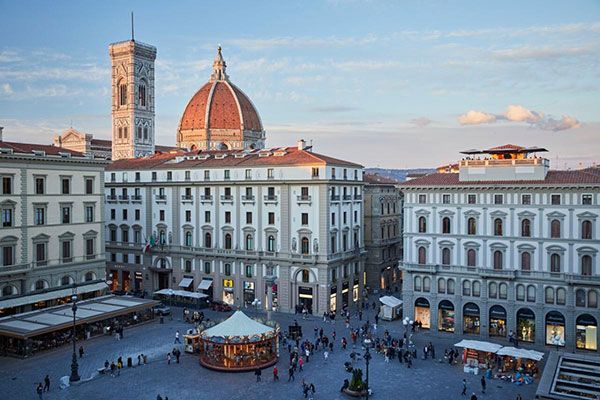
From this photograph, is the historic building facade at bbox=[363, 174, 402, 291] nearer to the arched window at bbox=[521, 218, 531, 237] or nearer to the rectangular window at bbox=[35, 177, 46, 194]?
the arched window at bbox=[521, 218, 531, 237]

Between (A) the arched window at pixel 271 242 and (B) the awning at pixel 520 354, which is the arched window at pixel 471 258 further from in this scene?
(A) the arched window at pixel 271 242

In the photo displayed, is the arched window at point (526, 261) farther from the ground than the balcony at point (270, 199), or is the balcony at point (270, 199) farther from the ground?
the balcony at point (270, 199)

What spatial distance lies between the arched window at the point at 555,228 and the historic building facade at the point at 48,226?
3653cm

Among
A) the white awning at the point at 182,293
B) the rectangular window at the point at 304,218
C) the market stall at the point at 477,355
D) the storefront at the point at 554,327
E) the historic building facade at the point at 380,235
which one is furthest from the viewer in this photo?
the historic building facade at the point at 380,235

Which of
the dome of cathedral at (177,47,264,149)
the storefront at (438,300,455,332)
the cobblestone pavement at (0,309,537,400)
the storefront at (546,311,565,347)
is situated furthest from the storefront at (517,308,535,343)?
the dome of cathedral at (177,47,264,149)

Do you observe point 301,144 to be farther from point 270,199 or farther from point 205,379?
point 205,379

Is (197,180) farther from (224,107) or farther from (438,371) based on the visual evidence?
(224,107)

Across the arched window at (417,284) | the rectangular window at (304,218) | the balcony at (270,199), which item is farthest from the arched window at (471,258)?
the balcony at (270,199)

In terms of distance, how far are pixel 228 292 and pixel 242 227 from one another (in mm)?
6886

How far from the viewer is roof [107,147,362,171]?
57.7 m

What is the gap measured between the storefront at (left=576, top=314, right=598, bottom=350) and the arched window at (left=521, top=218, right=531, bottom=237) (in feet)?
23.2

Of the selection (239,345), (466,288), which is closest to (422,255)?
(466,288)

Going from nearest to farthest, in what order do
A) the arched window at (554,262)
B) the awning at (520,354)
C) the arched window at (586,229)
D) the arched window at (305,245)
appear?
the awning at (520,354)
the arched window at (586,229)
the arched window at (554,262)
the arched window at (305,245)

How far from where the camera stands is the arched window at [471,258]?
4878cm
